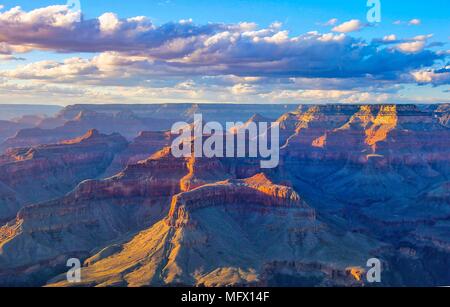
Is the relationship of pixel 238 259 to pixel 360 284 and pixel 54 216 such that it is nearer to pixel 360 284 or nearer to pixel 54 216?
pixel 360 284

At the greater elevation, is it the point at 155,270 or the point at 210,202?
the point at 210,202

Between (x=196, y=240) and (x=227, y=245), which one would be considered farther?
(x=227, y=245)

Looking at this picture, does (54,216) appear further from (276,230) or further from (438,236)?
(438,236)

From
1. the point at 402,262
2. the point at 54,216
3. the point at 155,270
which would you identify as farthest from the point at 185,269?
the point at 402,262

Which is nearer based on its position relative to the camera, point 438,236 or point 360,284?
point 360,284

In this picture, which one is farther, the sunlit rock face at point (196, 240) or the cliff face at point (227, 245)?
the sunlit rock face at point (196, 240)

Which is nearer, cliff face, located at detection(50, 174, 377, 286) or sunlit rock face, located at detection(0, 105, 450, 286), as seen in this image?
cliff face, located at detection(50, 174, 377, 286)

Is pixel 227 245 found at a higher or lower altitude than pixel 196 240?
lower
